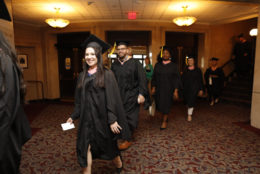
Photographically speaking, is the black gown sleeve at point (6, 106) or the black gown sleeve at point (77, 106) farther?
the black gown sleeve at point (77, 106)

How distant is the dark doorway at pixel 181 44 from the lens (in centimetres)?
859

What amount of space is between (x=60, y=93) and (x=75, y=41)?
256 centimetres

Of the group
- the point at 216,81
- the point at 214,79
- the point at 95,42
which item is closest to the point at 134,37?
the point at 214,79

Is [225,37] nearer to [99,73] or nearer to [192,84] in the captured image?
[192,84]

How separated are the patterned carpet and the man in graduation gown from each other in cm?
57

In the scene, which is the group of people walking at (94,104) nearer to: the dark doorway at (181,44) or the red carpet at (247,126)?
the red carpet at (247,126)

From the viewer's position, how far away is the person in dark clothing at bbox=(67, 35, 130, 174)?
188 centimetres

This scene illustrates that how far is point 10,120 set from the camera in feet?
4.19

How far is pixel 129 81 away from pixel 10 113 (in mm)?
2046

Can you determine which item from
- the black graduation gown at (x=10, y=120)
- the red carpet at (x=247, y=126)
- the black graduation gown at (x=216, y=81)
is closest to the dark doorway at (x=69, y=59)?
the black graduation gown at (x=216, y=81)

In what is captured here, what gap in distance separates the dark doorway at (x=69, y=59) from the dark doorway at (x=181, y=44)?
13.3ft

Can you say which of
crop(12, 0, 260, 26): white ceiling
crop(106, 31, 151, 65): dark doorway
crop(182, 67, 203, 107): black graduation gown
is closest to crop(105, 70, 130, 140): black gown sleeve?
crop(182, 67, 203, 107): black graduation gown

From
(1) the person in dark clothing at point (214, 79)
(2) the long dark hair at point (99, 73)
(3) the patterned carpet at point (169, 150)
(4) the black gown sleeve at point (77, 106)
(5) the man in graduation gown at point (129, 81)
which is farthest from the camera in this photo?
(1) the person in dark clothing at point (214, 79)

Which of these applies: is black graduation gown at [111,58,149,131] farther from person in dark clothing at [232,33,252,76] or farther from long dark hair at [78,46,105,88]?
person in dark clothing at [232,33,252,76]
